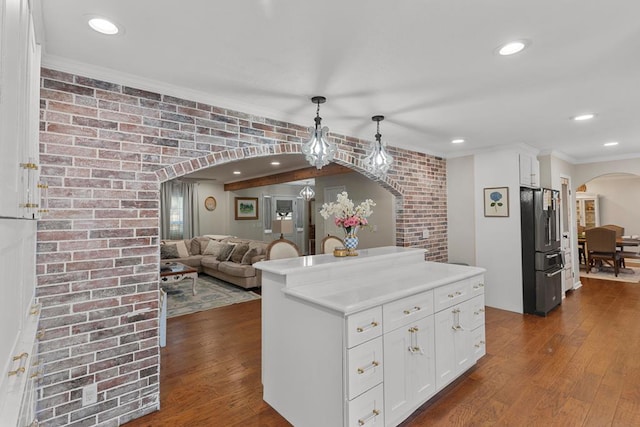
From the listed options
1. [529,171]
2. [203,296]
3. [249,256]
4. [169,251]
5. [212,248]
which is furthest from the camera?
[212,248]

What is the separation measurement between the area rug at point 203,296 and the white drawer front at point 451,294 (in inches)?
142

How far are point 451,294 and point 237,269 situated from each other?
427 centimetres

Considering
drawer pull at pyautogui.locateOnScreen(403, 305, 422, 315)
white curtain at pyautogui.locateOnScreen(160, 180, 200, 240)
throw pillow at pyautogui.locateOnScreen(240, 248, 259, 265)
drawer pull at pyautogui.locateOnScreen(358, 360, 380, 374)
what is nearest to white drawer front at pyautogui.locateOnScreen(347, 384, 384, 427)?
drawer pull at pyautogui.locateOnScreen(358, 360, 380, 374)

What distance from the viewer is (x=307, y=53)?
195 centimetres

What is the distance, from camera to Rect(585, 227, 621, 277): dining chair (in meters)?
6.67

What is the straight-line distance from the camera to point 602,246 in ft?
22.4

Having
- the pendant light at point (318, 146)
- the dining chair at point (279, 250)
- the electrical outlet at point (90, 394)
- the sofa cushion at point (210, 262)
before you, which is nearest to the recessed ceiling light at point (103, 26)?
the pendant light at point (318, 146)

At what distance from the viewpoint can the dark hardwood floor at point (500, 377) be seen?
2.21 meters

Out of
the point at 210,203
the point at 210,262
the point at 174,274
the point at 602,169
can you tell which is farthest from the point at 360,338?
the point at 210,203

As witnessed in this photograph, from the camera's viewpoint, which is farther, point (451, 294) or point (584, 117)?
point (584, 117)

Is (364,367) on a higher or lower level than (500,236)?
lower

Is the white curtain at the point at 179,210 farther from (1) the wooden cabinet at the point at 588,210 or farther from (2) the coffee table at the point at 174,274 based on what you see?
(1) the wooden cabinet at the point at 588,210

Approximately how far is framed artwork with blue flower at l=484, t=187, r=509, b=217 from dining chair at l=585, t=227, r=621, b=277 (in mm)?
4056

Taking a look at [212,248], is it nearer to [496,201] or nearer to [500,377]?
[496,201]
